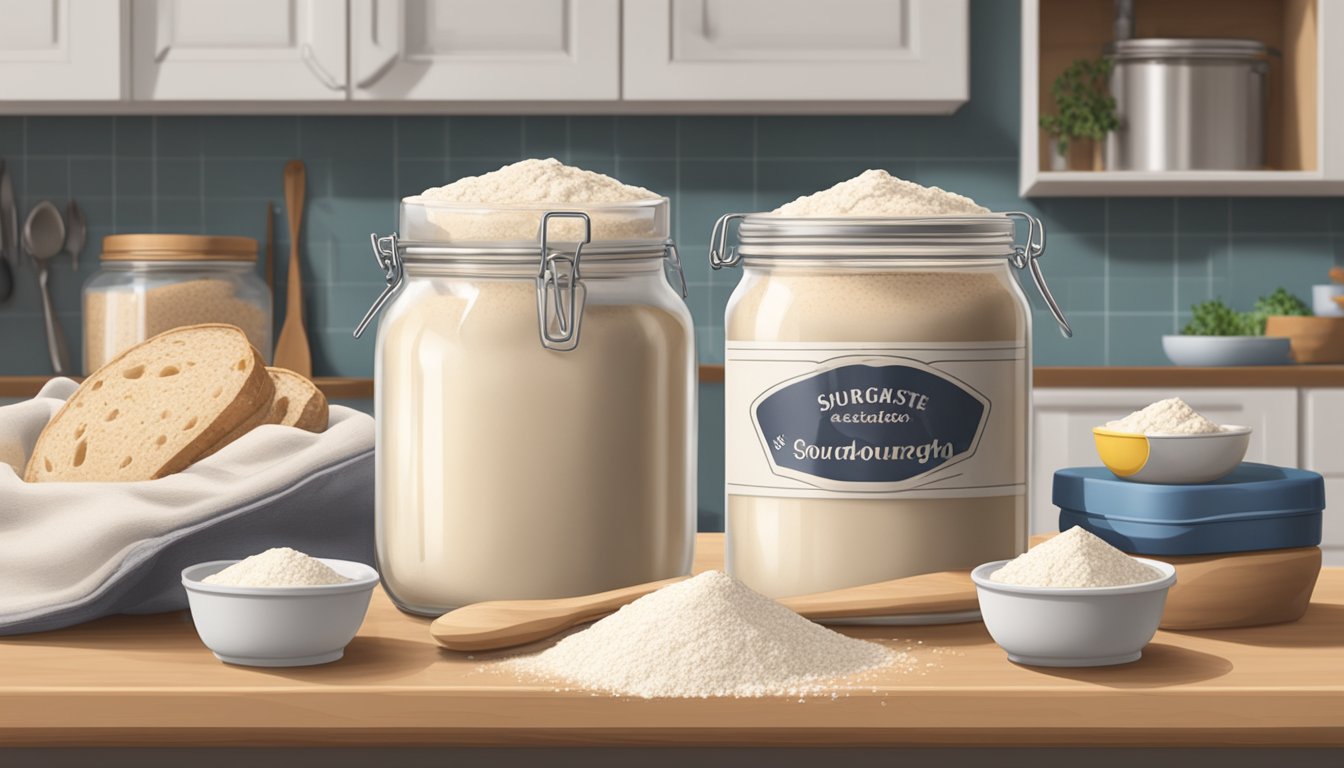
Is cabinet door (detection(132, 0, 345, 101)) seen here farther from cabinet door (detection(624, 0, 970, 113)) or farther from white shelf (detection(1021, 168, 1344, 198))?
white shelf (detection(1021, 168, 1344, 198))

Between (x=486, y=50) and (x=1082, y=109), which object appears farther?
(x=1082, y=109)

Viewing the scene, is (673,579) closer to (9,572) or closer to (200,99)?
(9,572)

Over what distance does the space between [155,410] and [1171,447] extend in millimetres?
528

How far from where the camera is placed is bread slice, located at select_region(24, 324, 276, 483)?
74 centimetres

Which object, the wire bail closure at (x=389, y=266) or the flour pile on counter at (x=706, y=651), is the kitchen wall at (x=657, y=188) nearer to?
the wire bail closure at (x=389, y=266)

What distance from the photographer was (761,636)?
1.75 ft

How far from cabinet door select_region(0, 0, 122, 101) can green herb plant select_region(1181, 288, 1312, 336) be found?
2193mm

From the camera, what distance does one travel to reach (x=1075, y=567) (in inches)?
21.1

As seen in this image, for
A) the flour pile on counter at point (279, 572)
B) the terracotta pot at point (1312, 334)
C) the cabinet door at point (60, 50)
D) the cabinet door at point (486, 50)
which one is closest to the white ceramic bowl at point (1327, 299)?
the terracotta pot at point (1312, 334)

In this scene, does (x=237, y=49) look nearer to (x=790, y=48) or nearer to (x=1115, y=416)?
(x=790, y=48)

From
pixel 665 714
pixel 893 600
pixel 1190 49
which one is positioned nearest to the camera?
pixel 665 714

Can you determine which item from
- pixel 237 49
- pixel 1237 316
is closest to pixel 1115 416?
pixel 1237 316

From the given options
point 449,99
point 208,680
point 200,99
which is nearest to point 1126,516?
point 208,680

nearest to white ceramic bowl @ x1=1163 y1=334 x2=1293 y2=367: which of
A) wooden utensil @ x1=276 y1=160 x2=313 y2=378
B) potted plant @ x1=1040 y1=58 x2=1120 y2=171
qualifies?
potted plant @ x1=1040 y1=58 x2=1120 y2=171
